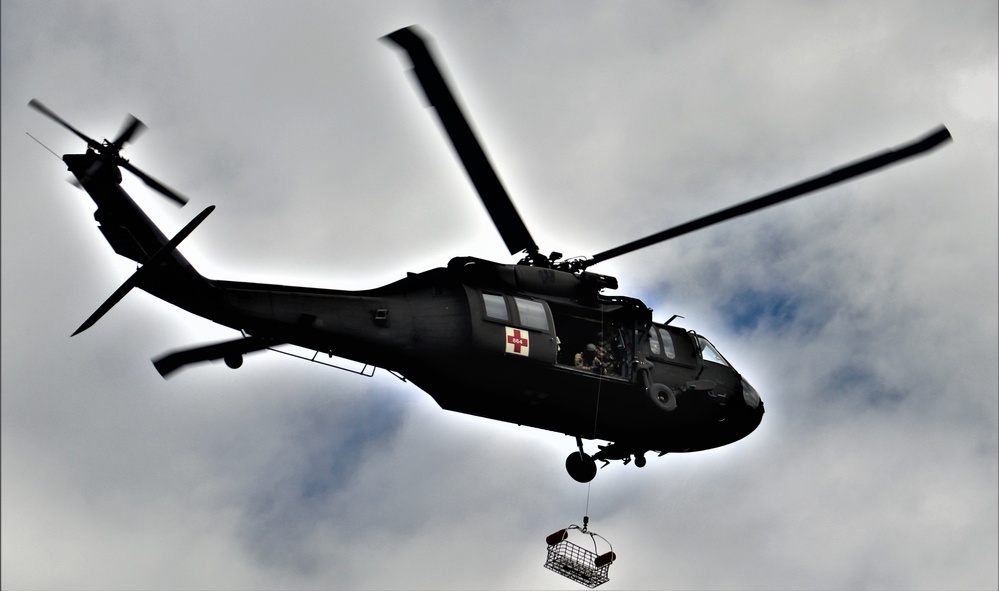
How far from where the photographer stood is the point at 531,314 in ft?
88.0

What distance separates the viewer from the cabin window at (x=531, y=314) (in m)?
26.6

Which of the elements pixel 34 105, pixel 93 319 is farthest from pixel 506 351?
pixel 34 105

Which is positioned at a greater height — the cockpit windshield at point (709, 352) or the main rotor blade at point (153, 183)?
the cockpit windshield at point (709, 352)

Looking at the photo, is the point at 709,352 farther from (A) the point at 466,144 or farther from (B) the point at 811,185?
(A) the point at 466,144

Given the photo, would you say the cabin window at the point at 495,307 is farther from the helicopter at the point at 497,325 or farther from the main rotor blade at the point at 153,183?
the main rotor blade at the point at 153,183

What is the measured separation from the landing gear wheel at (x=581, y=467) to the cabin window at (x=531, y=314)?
3700mm

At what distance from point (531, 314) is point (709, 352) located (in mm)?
5866

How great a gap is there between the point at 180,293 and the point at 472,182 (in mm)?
7456

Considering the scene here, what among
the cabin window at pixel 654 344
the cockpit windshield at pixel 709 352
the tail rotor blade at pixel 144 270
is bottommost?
the tail rotor blade at pixel 144 270

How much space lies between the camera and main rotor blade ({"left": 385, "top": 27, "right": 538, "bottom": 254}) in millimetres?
24172

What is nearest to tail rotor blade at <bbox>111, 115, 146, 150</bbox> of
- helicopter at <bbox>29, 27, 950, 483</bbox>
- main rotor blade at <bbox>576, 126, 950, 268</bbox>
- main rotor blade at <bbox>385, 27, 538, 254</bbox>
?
helicopter at <bbox>29, 27, 950, 483</bbox>

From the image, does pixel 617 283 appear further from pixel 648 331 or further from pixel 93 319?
pixel 93 319

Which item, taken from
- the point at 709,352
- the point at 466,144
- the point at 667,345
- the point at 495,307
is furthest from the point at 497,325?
the point at 709,352

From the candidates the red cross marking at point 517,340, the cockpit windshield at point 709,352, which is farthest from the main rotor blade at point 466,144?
the cockpit windshield at point 709,352
